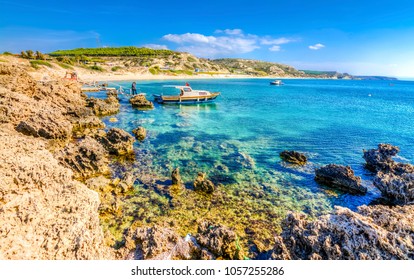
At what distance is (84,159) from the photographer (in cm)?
1321

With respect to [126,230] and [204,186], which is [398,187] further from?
[126,230]

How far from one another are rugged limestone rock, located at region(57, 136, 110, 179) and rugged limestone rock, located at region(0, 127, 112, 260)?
406 centimetres

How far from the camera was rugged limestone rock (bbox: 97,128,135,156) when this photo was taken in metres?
16.7

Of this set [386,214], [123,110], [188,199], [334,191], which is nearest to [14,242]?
[188,199]

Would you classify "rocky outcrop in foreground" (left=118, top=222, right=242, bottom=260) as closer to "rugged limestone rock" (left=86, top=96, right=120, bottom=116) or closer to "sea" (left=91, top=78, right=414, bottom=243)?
"sea" (left=91, top=78, right=414, bottom=243)

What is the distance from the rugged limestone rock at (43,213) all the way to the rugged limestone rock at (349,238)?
5.36m

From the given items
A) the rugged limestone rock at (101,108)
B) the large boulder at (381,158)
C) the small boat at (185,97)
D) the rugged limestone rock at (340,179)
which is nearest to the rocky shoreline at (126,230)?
the rugged limestone rock at (340,179)

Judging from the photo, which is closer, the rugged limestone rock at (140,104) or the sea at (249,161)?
the sea at (249,161)

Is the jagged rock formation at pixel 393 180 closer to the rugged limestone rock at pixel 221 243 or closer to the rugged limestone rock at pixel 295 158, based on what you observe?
the rugged limestone rock at pixel 295 158

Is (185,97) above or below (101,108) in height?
above

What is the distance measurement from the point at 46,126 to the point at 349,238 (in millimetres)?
18425

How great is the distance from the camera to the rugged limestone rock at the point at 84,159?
1287cm

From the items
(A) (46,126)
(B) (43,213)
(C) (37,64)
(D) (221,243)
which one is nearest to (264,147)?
(D) (221,243)
